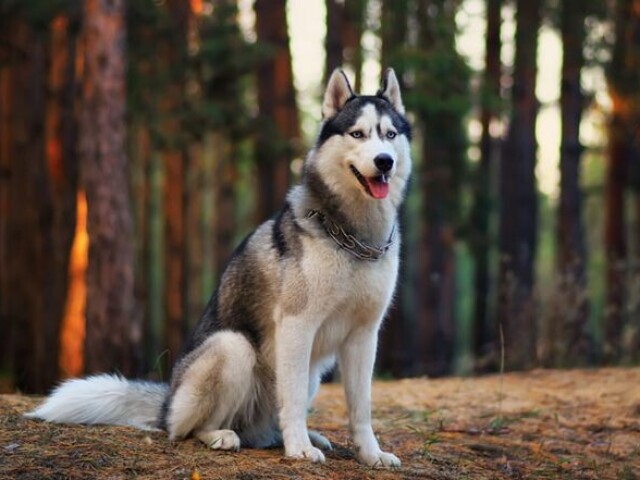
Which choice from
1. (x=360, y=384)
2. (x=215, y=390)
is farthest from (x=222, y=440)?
(x=360, y=384)

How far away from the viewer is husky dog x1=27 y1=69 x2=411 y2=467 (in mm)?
5301

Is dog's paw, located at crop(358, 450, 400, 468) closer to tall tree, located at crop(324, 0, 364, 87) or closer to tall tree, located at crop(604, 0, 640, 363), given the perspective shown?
tall tree, located at crop(324, 0, 364, 87)

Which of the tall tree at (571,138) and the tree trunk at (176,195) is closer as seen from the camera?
the tall tree at (571,138)

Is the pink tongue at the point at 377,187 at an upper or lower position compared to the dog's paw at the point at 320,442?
upper

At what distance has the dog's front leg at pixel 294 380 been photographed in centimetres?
528

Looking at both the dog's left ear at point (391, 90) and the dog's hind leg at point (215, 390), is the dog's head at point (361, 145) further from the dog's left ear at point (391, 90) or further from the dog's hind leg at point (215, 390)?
the dog's hind leg at point (215, 390)

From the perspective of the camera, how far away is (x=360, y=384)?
5582mm

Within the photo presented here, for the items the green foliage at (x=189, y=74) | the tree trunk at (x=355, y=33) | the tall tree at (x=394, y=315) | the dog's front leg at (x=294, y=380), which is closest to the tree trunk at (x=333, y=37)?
the tree trunk at (x=355, y=33)

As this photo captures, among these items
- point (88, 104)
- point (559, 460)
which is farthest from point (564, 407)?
point (88, 104)

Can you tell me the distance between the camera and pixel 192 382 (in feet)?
18.1

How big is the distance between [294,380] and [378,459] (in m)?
0.75

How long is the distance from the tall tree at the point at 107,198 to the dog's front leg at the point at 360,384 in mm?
5686

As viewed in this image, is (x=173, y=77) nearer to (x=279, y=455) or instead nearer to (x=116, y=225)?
(x=116, y=225)

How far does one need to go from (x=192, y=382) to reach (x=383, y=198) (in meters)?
1.62
